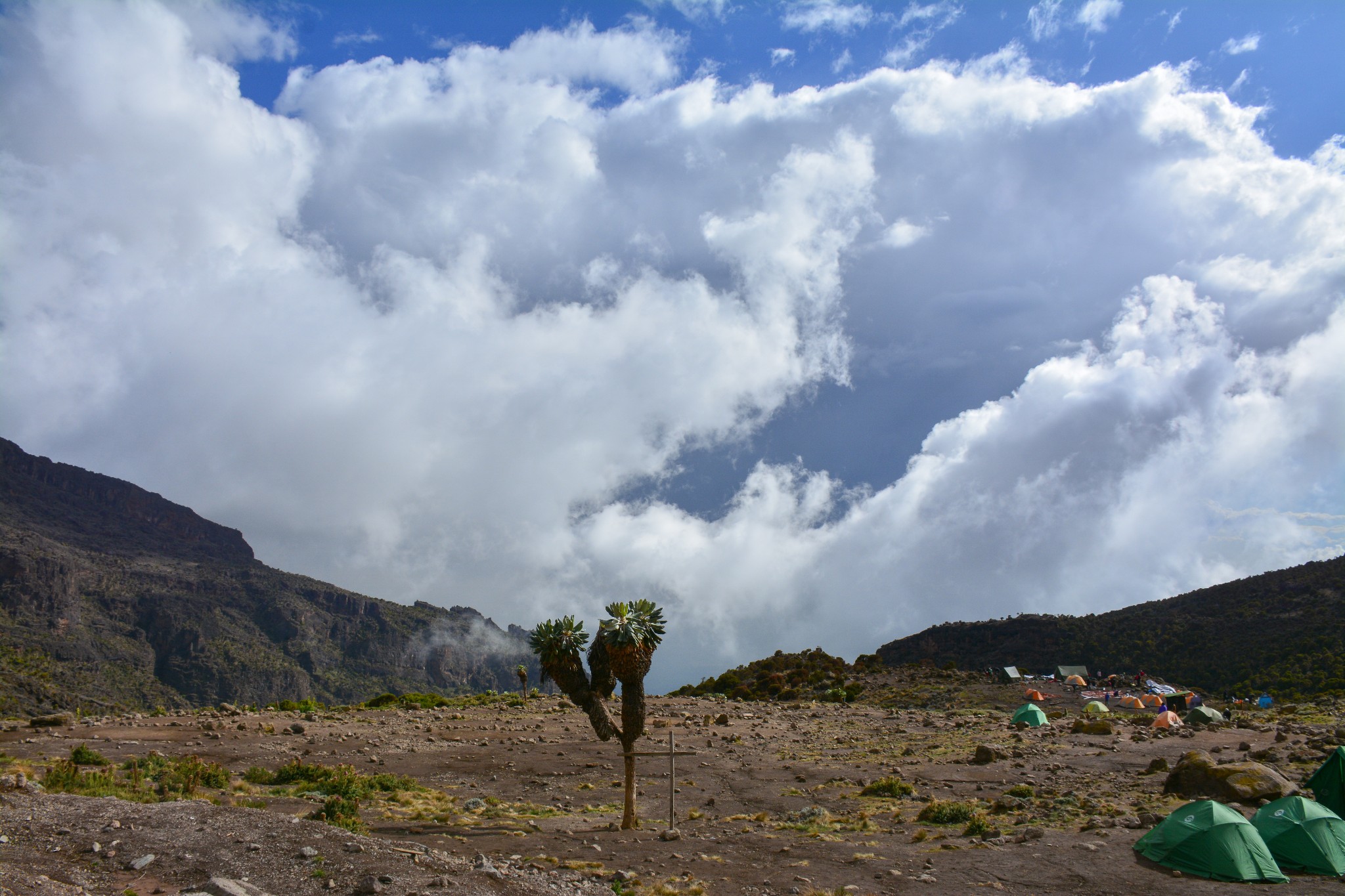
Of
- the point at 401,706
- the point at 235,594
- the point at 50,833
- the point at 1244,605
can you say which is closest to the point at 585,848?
the point at 50,833

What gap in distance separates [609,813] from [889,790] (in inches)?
416

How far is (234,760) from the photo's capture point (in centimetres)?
2825

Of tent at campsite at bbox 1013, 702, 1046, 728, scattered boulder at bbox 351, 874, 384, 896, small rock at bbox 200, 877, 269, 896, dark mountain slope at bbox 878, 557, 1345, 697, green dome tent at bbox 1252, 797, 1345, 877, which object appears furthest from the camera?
dark mountain slope at bbox 878, 557, 1345, 697

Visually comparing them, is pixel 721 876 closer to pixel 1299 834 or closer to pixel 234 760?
pixel 1299 834

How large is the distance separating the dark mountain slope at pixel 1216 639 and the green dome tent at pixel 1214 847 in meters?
58.4

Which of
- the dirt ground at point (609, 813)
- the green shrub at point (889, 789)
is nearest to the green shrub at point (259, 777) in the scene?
the dirt ground at point (609, 813)

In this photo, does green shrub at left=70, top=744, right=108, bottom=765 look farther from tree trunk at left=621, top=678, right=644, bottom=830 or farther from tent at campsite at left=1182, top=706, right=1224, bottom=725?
tent at campsite at left=1182, top=706, right=1224, bottom=725

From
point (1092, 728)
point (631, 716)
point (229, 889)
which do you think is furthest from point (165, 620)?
point (229, 889)

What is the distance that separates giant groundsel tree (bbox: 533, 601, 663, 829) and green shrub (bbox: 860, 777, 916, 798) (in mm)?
9423

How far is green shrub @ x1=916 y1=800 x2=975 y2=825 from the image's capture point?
74.7 feet

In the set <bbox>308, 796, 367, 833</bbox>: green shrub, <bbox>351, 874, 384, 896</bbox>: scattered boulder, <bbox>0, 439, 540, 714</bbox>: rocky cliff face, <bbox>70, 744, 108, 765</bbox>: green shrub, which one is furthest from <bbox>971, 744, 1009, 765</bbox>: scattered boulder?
<bbox>0, 439, 540, 714</bbox>: rocky cliff face

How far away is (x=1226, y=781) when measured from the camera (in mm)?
23656

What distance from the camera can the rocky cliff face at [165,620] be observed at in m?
A: 90.7

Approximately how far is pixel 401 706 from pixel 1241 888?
163 ft
